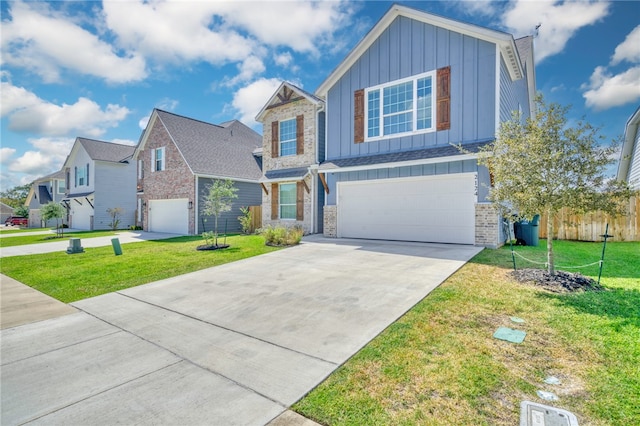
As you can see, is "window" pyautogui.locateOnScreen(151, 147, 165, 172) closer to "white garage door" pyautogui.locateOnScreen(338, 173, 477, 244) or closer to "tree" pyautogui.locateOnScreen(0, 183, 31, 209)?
"white garage door" pyautogui.locateOnScreen(338, 173, 477, 244)

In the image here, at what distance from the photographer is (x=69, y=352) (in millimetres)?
3617

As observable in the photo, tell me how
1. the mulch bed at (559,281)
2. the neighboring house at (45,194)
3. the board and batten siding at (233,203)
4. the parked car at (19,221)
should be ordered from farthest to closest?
the parked car at (19,221) < the neighboring house at (45,194) < the board and batten siding at (233,203) < the mulch bed at (559,281)

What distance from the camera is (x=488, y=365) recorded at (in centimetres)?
296

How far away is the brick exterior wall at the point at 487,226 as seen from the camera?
9.83 m

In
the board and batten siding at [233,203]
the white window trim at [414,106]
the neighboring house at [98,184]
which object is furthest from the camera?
the neighboring house at [98,184]

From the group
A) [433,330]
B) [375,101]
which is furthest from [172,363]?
[375,101]

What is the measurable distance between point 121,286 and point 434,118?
10983mm

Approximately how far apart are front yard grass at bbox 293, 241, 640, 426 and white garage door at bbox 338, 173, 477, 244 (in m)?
5.64

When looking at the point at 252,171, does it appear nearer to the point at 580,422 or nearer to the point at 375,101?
the point at 375,101

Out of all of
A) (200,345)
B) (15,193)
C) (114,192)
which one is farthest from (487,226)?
(15,193)

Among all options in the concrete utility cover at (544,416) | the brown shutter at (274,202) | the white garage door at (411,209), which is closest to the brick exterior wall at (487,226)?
the white garage door at (411,209)

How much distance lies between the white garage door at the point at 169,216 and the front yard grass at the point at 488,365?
1720 centimetres

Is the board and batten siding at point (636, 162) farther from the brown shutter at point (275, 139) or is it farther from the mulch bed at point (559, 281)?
the brown shutter at point (275, 139)

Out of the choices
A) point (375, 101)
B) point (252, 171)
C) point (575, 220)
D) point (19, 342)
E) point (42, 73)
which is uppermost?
point (42, 73)
